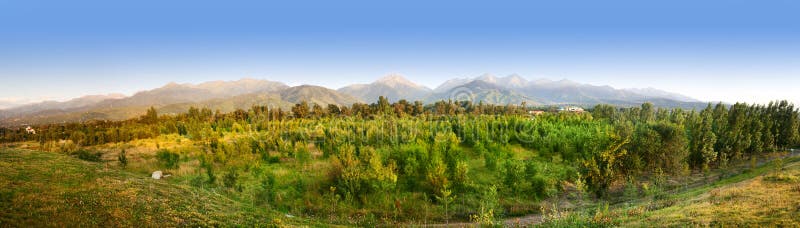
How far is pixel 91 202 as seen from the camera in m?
9.76

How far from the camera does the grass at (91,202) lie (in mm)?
8523

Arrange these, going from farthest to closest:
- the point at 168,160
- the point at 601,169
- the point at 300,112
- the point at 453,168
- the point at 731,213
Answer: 1. the point at 300,112
2. the point at 168,160
3. the point at 453,168
4. the point at 601,169
5. the point at 731,213

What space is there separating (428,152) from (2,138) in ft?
289

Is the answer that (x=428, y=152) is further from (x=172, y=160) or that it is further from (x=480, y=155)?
(x=172, y=160)

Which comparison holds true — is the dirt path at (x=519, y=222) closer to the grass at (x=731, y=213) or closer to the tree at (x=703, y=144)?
the grass at (x=731, y=213)

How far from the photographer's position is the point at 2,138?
60906 mm

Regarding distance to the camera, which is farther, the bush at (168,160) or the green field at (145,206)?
the bush at (168,160)

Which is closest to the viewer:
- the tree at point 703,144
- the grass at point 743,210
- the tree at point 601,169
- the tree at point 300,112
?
the grass at point 743,210

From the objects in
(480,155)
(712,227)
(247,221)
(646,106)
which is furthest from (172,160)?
(646,106)

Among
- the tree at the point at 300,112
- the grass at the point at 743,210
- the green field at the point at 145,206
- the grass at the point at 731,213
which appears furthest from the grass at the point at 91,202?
the tree at the point at 300,112

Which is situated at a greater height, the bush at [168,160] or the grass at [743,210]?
the grass at [743,210]

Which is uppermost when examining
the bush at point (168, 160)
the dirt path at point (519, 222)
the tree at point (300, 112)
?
the tree at point (300, 112)

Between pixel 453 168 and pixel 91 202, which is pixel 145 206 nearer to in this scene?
pixel 91 202

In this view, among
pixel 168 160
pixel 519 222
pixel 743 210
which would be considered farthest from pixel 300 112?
pixel 743 210
